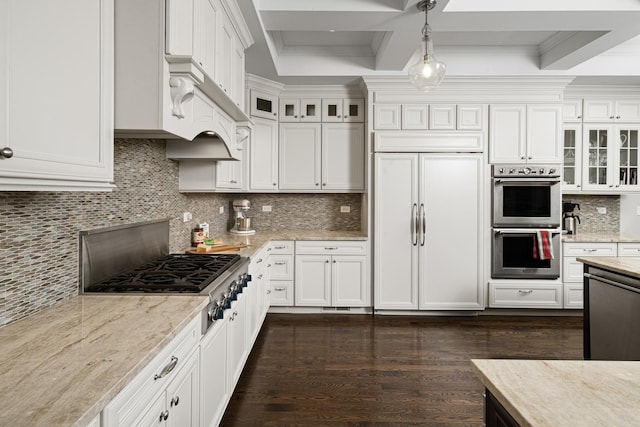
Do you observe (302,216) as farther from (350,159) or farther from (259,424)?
(259,424)

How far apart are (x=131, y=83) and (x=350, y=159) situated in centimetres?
304

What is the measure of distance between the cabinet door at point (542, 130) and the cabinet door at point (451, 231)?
62cm

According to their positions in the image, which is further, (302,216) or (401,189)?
(302,216)

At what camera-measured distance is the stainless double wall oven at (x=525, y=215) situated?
3.97 meters

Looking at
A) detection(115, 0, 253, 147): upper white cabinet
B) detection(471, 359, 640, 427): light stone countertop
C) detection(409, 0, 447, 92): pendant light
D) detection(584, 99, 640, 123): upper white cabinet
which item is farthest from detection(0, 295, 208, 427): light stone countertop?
detection(584, 99, 640, 123): upper white cabinet

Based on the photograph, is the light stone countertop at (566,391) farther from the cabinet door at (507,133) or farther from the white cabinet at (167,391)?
the cabinet door at (507,133)

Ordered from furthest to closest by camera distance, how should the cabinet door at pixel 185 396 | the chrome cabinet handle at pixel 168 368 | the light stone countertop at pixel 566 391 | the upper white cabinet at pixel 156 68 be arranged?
the upper white cabinet at pixel 156 68 → the cabinet door at pixel 185 396 → the chrome cabinet handle at pixel 168 368 → the light stone countertop at pixel 566 391

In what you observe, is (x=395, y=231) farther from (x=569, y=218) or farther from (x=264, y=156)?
(x=569, y=218)

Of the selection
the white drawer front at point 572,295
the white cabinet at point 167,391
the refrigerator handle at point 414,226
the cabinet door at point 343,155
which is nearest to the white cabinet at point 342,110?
the cabinet door at point 343,155

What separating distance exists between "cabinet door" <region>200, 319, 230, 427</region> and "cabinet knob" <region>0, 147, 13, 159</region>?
1025mm

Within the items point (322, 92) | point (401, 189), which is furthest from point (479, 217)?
point (322, 92)

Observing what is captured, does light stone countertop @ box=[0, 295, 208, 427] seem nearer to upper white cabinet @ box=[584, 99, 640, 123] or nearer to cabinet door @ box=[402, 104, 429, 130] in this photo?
cabinet door @ box=[402, 104, 429, 130]

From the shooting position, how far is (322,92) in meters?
4.32

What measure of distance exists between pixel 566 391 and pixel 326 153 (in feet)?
12.1
